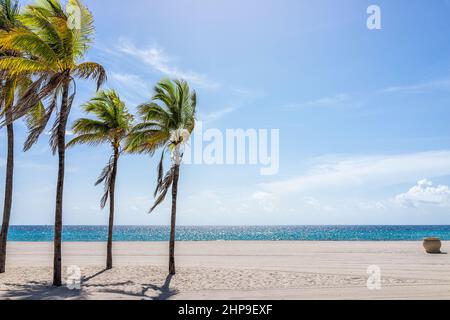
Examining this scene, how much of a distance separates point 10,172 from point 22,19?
631 centimetres

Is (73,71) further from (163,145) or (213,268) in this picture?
(213,268)

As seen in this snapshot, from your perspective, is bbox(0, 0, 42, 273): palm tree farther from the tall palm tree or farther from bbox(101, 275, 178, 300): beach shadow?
bbox(101, 275, 178, 300): beach shadow

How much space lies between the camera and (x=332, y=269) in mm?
16750

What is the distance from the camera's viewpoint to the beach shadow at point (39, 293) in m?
10.8

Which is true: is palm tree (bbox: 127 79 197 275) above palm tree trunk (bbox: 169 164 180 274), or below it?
above

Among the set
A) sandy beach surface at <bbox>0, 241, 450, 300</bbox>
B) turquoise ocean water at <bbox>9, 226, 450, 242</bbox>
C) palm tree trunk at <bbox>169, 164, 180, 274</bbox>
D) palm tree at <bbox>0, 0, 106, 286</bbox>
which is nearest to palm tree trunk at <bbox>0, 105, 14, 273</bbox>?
sandy beach surface at <bbox>0, 241, 450, 300</bbox>

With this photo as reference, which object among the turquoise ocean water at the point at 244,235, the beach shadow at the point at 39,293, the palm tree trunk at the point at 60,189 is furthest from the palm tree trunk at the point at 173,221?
A: the turquoise ocean water at the point at 244,235

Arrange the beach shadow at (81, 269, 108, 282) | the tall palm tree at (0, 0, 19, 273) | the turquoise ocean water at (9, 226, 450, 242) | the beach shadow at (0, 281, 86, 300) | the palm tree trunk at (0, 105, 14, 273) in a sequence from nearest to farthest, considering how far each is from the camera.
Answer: the beach shadow at (0, 281, 86, 300) → the tall palm tree at (0, 0, 19, 273) → the beach shadow at (81, 269, 108, 282) → the palm tree trunk at (0, 105, 14, 273) → the turquoise ocean water at (9, 226, 450, 242)

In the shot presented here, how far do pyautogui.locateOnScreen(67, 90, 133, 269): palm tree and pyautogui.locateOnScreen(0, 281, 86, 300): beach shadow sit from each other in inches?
171

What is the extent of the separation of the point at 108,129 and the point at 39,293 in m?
7.27

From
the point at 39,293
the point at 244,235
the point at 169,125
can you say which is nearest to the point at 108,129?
the point at 169,125

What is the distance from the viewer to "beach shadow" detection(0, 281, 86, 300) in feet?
35.5

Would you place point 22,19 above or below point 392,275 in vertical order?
above
